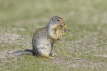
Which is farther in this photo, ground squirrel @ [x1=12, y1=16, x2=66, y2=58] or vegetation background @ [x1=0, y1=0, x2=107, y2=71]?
ground squirrel @ [x1=12, y1=16, x2=66, y2=58]

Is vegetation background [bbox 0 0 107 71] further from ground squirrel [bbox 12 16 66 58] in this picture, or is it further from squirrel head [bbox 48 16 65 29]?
squirrel head [bbox 48 16 65 29]

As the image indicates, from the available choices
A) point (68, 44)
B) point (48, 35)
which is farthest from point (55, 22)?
point (68, 44)

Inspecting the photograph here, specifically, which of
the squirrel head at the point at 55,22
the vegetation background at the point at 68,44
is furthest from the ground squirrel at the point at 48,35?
the vegetation background at the point at 68,44

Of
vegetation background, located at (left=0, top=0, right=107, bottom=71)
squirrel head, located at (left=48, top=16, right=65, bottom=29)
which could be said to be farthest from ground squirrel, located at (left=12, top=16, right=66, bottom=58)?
vegetation background, located at (left=0, top=0, right=107, bottom=71)

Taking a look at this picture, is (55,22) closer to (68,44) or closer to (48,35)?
(48,35)

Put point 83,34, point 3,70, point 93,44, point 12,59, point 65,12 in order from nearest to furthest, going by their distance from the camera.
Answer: point 3,70
point 12,59
point 93,44
point 83,34
point 65,12

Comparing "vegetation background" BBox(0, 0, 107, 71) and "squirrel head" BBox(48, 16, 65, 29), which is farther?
"squirrel head" BBox(48, 16, 65, 29)

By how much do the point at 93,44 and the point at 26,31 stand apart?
23.5 feet

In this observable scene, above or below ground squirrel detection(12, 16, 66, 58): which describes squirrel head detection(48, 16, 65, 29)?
above

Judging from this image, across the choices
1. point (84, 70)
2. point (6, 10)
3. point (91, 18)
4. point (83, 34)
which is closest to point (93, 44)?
point (83, 34)

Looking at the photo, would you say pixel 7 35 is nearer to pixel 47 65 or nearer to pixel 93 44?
pixel 93 44

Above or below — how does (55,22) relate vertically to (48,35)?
above

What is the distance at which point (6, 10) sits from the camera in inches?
2279

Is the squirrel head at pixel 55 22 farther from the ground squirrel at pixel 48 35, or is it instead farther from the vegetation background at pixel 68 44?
the vegetation background at pixel 68 44
